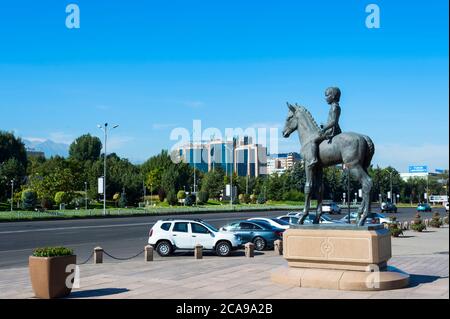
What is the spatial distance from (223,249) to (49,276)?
10706mm

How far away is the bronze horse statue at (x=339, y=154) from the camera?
12.6m

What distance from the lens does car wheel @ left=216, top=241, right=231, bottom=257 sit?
2100cm

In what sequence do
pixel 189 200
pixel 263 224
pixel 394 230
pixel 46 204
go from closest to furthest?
pixel 263 224
pixel 394 230
pixel 46 204
pixel 189 200

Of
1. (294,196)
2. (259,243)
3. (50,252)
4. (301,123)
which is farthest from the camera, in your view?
(294,196)

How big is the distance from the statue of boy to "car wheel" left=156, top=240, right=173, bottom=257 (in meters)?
9.84

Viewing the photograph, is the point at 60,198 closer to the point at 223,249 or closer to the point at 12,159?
the point at 12,159

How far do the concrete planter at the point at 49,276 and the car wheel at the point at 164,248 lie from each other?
978 centimetres

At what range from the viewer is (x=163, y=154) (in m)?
126

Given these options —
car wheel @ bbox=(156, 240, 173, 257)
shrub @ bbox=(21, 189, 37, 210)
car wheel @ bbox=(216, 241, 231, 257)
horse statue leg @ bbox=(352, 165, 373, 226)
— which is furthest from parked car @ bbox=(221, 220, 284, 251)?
shrub @ bbox=(21, 189, 37, 210)

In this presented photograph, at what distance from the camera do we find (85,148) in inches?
4921

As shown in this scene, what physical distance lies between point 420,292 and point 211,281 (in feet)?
16.9

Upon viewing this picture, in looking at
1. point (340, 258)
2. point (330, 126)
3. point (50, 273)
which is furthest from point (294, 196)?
point (50, 273)

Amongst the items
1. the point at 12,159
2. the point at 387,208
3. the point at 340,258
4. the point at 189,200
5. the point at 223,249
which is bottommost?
the point at 387,208

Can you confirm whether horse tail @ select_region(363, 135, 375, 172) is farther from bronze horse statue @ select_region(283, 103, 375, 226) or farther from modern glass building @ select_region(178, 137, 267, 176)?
modern glass building @ select_region(178, 137, 267, 176)
